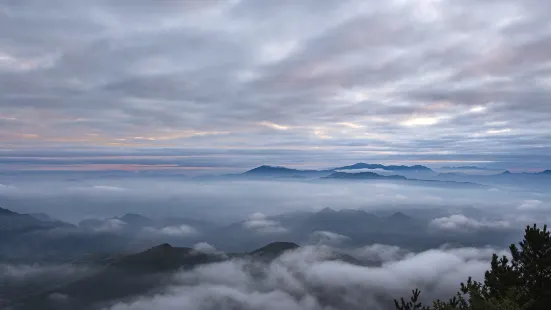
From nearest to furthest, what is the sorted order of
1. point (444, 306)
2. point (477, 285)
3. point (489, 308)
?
point (489, 308), point (444, 306), point (477, 285)

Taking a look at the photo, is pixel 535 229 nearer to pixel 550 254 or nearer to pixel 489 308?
pixel 550 254

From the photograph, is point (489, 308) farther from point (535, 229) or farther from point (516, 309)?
point (535, 229)

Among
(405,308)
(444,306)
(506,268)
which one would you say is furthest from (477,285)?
(506,268)

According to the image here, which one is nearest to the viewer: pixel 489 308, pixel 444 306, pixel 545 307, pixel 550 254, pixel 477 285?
pixel 489 308

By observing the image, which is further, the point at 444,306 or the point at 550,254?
the point at 550,254

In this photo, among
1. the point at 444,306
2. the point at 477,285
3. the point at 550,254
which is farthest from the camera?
the point at 550,254

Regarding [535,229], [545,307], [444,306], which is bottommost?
[545,307]

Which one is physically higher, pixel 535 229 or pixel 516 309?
pixel 535 229

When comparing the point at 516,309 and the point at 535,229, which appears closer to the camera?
the point at 516,309

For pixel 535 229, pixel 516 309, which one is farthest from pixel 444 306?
pixel 535 229

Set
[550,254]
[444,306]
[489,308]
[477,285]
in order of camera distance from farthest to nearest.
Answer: [550,254] < [477,285] < [444,306] < [489,308]
